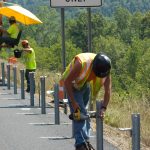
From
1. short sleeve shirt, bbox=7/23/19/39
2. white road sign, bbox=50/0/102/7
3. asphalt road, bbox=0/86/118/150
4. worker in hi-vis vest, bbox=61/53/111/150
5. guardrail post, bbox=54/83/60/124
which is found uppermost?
white road sign, bbox=50/0/102/7

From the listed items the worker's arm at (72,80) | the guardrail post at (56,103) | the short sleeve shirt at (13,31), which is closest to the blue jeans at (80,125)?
the worker's arm at (72,80)

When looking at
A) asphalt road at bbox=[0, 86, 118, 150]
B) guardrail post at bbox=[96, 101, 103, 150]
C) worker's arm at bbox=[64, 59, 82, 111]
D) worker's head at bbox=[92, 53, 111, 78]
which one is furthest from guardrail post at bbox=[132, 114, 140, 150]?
asphalt road at bbox=[0, 86, 118, 150]

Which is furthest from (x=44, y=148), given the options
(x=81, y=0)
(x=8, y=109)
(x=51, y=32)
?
(x=51, y=32)

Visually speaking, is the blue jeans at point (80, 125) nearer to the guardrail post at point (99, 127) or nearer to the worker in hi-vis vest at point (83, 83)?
the worker in hi-vis vest at point (83, 83)

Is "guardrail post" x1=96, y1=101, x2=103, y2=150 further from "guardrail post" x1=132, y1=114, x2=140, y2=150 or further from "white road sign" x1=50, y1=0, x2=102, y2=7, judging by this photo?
"white road sign" x1=50, y1=0, x2=102, y2=7

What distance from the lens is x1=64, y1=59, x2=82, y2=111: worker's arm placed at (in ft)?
27.9

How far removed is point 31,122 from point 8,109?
8.86ft

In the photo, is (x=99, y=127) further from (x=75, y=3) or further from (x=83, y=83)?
(x=75, y=3)

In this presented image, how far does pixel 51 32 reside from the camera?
18050 centimetres

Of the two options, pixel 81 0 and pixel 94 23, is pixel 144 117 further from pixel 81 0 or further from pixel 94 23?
pixel 94 23

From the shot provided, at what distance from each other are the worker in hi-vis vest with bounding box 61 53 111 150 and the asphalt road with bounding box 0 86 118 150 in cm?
184

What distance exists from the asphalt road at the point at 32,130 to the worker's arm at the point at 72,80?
2.16 meters

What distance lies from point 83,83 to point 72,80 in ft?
0.81

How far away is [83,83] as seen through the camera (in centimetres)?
881
